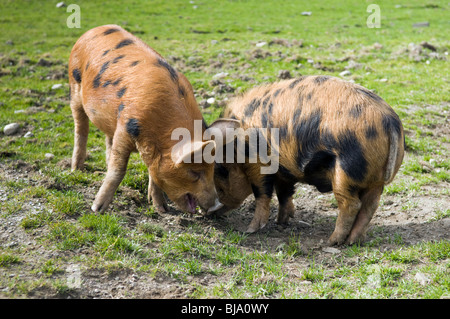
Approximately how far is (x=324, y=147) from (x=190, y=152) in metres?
1.44

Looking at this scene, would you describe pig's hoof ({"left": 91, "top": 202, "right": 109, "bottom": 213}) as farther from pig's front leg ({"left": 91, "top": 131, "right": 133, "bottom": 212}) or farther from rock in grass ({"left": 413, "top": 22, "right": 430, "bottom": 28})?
rock in grass ({"left": 413, "top": 22, "right": 430, "bottom": 28})

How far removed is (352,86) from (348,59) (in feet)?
28.4


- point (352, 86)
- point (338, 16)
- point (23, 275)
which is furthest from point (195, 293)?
point (338, 16)

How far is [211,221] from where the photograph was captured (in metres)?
6.39

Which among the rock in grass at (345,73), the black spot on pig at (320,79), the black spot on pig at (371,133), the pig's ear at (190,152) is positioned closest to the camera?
the black spot on pig at (371,133)

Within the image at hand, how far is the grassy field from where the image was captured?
4621 millimetres

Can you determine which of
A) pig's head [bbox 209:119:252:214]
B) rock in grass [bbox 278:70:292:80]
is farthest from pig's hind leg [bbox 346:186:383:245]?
rock in grass [bbox 278:70:292:80]

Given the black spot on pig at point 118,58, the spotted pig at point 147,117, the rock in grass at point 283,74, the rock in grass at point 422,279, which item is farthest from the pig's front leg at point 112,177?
the rock in grass at point 283,74

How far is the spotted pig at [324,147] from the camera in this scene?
5.04m

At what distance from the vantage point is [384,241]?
5.66 meters

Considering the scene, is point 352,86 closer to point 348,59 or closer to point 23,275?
point 23,275

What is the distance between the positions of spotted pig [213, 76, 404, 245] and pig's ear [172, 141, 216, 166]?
2.03 ft

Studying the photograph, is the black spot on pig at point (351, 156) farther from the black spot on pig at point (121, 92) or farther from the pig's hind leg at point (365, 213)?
the black spot on pig at point (121, 92)
